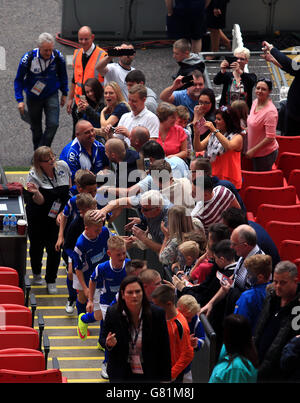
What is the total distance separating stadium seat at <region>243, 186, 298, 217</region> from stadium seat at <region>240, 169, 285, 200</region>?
37 cm

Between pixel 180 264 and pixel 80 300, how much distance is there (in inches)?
56.5

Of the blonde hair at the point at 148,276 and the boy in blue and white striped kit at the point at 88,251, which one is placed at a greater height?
the blonde hair at the point at 148,276

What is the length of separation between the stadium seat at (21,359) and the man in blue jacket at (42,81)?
216 inches

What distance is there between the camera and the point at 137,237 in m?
8.90

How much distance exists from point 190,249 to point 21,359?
5.49ft

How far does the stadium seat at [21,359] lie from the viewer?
7.23 m

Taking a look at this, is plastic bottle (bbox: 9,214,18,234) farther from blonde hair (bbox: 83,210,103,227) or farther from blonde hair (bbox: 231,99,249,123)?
blonde hair (bbox: 231,99,249,123)

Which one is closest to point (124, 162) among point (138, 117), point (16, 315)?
point (138, 117)

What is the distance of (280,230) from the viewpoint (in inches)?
354

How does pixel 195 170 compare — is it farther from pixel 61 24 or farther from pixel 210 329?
pixel 61 24

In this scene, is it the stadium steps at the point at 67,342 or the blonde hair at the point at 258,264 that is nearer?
the blonde hair at the point at 258,264

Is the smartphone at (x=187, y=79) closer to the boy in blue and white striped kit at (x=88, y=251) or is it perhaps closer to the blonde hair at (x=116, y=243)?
the boy in blue and white striped kit at (x=88, y=251)

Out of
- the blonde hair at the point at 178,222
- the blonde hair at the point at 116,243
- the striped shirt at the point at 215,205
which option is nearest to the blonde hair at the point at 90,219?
the blonde hair at the point at 116,243

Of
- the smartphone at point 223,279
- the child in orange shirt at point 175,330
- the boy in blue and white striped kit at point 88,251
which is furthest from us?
the boy in blue and white striped kit at point 88,251
